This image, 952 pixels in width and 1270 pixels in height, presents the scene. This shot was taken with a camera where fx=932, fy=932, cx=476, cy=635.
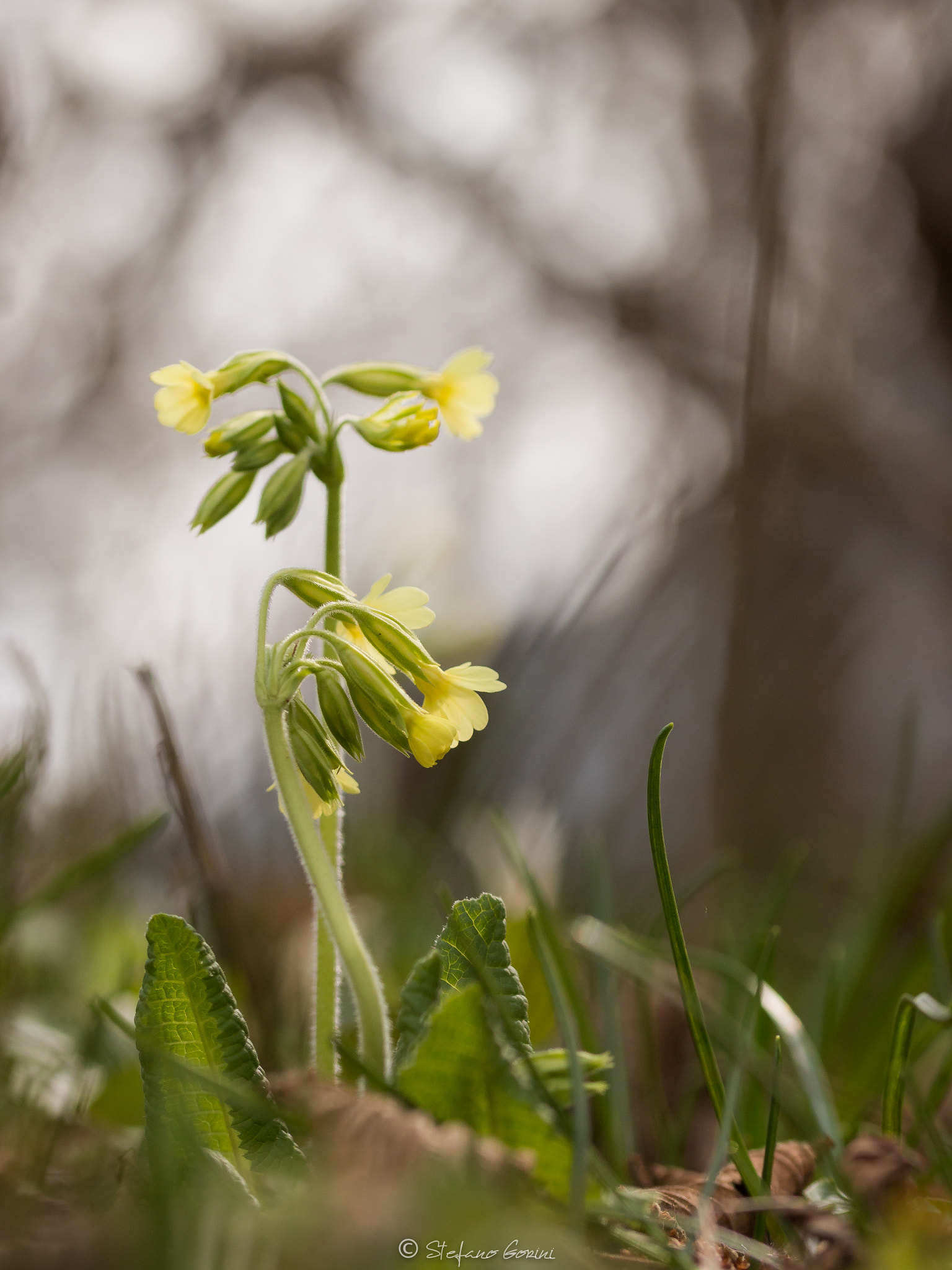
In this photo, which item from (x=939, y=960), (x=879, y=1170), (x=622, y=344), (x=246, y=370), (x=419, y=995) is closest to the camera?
(x=879, y=1170)

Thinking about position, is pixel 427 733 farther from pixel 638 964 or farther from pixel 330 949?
pixel 638 964

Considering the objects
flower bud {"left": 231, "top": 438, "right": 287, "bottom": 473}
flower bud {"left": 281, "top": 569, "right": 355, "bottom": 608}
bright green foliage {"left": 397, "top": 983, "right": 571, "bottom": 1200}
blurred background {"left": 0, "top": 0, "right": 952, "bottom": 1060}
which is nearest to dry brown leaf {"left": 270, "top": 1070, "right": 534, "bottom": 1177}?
bright green foliage {"left": 397, "top": 983, "right": 571, "bottom": 1200}

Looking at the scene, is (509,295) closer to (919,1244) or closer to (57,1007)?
(57,1007)

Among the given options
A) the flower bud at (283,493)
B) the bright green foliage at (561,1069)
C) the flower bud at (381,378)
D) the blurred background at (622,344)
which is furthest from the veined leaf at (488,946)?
the blurred background at (622,344)

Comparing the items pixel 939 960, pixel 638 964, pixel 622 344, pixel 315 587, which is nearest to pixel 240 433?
pixel 315 587

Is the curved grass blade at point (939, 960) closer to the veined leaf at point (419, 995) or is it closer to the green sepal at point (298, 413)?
the veined leaf at point (419, 995)

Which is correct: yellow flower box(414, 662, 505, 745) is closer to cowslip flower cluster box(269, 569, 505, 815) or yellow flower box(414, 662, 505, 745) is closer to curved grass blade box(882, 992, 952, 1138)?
cowslip flower cluster box(269, 569, 505, 815)

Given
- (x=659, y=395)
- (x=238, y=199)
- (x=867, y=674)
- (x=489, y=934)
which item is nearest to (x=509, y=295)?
(x=659, y=395)
